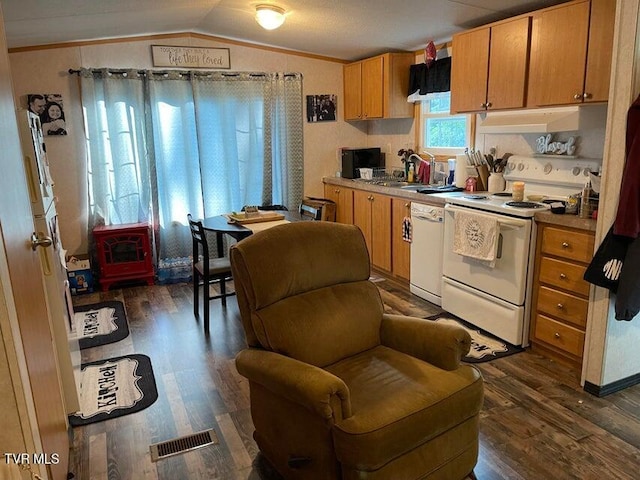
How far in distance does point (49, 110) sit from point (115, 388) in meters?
2.96

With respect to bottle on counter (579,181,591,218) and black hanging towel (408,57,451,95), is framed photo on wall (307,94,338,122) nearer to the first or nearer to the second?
black hanging towel (408,57,451,95)

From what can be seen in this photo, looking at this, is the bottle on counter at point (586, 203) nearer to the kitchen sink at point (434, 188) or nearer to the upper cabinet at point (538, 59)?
the upper cabinet at point (538, 59)

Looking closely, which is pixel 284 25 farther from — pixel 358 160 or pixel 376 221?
pixel 376 221

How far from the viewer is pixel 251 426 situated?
244 cm

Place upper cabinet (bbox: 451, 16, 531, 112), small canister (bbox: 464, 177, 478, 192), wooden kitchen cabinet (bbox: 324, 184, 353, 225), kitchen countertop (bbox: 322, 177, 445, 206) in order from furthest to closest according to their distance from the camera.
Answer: wooden kitchen cabinet (bbox: 324, 184, 353, 225) → small canister (bbox: 464, 177, 478, 192) → kitchen countertop (bbox: 322, 177, 445, 206) → upper cabinet (bbox: 451, 16, 531, 112)

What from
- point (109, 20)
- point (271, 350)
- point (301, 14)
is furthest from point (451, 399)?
point (109, 20)

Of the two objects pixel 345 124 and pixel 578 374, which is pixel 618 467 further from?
pixel 345 124

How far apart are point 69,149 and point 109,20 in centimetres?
141

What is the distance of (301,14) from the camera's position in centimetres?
395

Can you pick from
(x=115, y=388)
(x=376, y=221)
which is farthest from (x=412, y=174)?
(x=115, y=388)

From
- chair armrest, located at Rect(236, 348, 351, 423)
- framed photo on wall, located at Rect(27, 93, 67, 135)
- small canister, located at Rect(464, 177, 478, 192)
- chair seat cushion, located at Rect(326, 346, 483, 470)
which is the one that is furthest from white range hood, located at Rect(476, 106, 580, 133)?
framed photo on wall, located at Rect(27, 93, 67, 135)

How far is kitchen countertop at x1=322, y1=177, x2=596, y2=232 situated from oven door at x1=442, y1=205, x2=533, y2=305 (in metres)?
0.13

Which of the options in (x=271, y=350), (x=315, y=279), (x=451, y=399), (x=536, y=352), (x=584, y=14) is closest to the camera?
(x=451, y=399)

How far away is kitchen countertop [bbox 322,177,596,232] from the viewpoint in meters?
2.74
